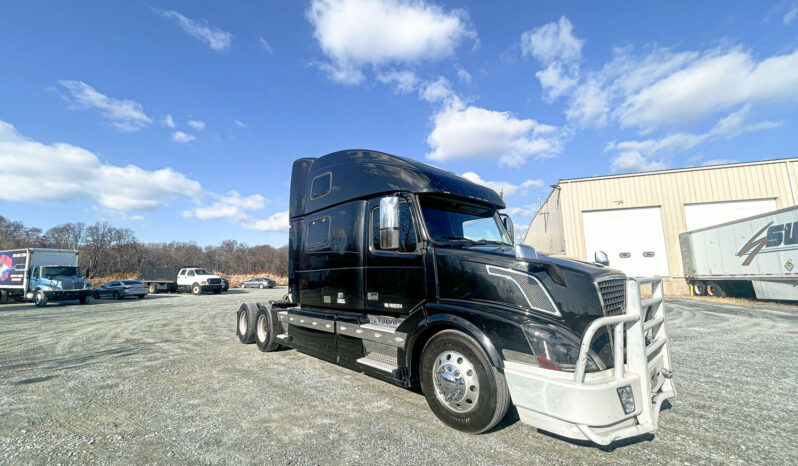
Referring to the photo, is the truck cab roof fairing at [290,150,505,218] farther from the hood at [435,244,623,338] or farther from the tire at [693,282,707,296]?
the tire at [693,282,707,296]

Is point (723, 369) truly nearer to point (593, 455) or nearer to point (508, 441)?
point (593, 455)

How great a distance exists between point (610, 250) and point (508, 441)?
21.9m

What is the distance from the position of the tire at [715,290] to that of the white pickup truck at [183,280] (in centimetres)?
3455

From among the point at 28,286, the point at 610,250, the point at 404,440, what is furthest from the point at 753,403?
the point at 28,286

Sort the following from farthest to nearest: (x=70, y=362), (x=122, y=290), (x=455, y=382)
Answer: (x=122, y=290)
(x=70, y=362)
(x=455, y=382)

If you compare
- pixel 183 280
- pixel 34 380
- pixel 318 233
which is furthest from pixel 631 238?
pixel 183 280

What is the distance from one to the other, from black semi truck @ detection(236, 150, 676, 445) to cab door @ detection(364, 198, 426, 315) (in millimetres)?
18

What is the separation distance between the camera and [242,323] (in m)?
7.46

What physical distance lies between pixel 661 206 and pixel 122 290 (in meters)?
38.4

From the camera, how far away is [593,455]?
8.95 ft

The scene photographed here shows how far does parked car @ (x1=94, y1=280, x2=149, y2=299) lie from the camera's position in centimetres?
2461

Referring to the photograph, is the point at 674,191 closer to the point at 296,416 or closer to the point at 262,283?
the point at 296,416

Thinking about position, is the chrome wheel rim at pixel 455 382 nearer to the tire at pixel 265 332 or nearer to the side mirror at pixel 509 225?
the side mirror at pixel 509 225

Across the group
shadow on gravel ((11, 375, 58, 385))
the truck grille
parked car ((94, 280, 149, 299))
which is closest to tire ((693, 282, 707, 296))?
the truck grille
